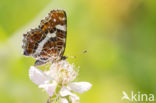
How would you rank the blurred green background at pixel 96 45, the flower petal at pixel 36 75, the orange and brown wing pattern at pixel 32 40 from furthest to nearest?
the blurred green background at pixel 96 45 → the orange and brown wing pattern at pixel 32 40 → the flower petal at pixel 36 75

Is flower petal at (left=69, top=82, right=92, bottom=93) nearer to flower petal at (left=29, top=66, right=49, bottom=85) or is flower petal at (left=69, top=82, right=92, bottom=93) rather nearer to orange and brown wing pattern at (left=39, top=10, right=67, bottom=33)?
flower petal at (left=29, top=66, right=49, bottom=85)

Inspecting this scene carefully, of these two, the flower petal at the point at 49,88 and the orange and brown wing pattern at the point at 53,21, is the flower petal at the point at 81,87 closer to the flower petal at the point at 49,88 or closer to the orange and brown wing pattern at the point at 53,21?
the flower petal at the point at 49,88

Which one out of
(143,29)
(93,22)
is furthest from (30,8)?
(143,29)

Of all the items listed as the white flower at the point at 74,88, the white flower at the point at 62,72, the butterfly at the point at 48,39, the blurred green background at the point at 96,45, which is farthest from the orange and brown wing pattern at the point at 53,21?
the blurred green background at the point at 96,45

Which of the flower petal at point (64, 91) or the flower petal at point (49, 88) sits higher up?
the flower petal at point (49, 88)

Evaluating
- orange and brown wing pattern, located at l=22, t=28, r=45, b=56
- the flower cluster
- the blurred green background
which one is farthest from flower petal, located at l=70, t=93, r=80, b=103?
the blurred green background

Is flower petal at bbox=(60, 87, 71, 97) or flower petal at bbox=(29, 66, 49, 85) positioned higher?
flower petal at bbox=(29, 66, 49, 85)
